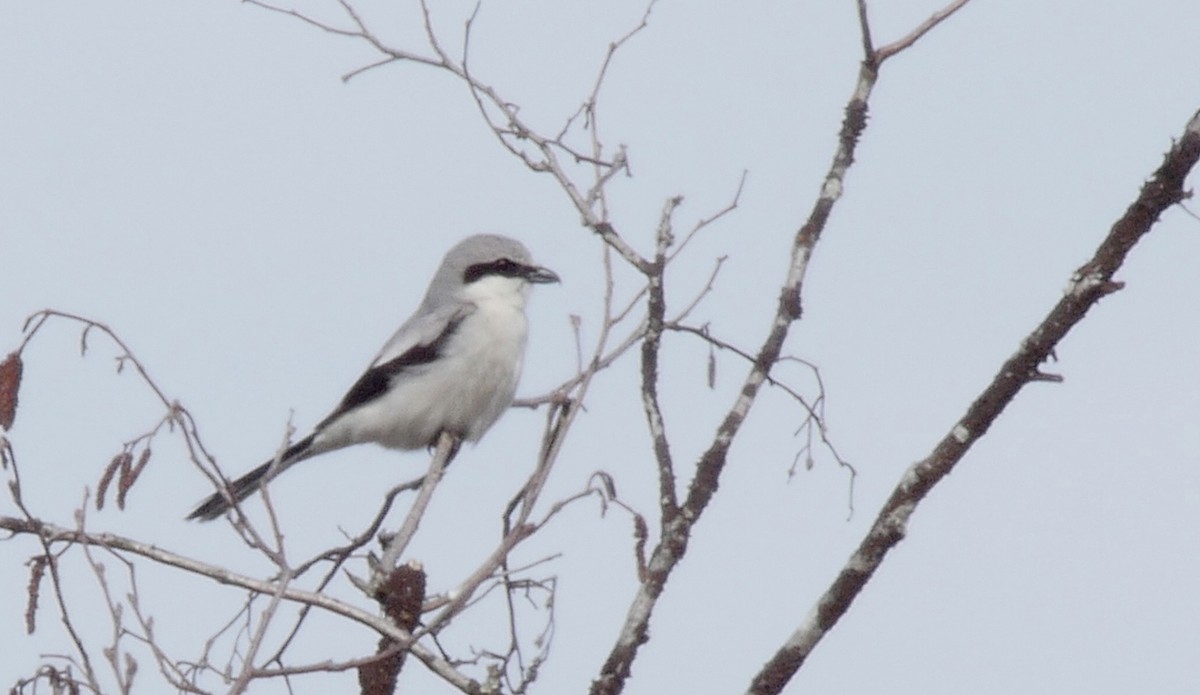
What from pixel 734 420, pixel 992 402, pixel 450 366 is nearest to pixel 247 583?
pixel 734 420

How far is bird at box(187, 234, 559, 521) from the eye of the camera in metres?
6.60

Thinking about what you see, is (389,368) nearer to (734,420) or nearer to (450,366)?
(450,366)

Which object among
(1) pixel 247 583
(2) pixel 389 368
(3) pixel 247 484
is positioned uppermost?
(2) pixel 389 368

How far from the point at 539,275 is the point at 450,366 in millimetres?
602

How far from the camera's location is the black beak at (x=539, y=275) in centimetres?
698

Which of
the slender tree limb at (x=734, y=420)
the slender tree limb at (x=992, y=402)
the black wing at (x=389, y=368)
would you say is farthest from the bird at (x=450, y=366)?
the slender tree limb at (x=992, y=402)

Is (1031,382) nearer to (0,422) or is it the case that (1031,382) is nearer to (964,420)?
(964,420)

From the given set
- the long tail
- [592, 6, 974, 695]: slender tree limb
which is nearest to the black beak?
the long tail

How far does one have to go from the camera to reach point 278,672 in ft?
9.30

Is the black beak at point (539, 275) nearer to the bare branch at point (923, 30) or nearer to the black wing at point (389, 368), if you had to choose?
the black wing at point (389, 368)

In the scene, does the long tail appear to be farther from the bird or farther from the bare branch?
the bare branch

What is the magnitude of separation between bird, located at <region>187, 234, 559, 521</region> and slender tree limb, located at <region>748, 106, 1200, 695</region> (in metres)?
3.76

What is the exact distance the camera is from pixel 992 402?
286 centimetres

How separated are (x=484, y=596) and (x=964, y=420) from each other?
2.77 ft
